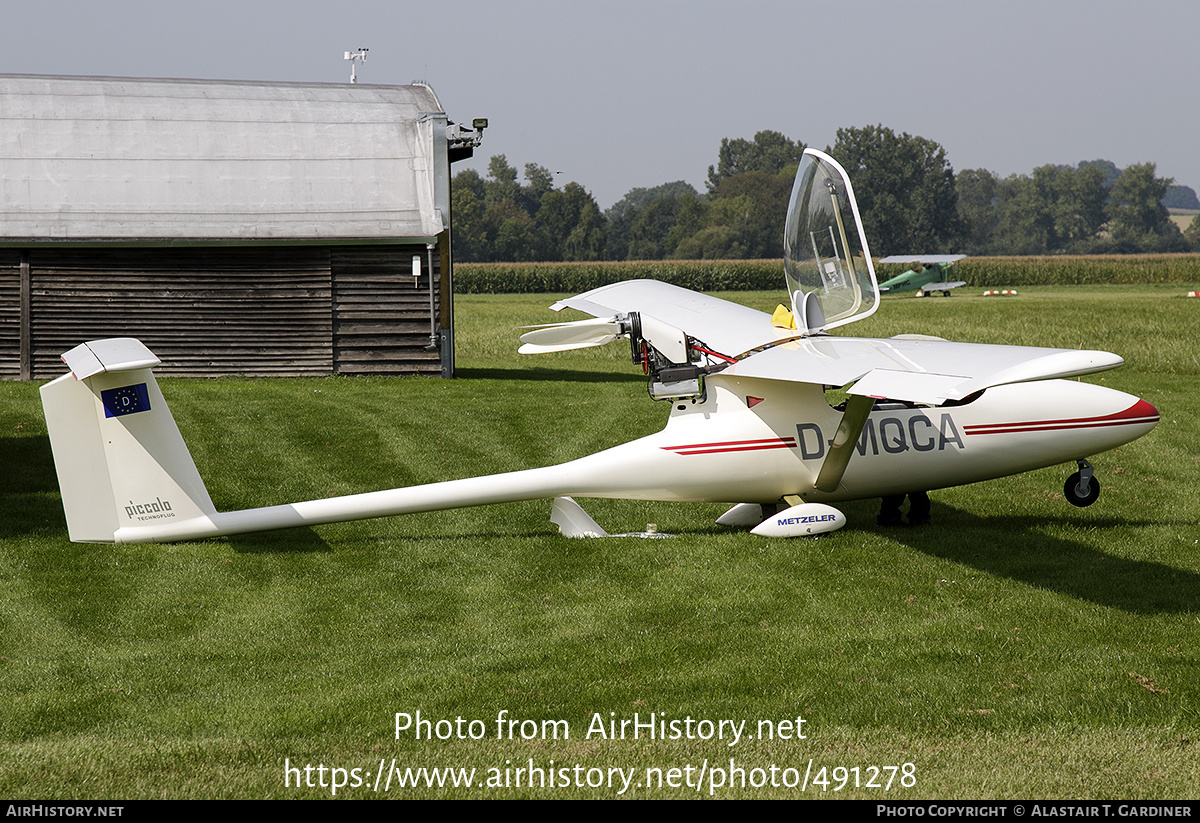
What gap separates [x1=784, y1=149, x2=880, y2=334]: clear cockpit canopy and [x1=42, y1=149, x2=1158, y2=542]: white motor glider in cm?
2

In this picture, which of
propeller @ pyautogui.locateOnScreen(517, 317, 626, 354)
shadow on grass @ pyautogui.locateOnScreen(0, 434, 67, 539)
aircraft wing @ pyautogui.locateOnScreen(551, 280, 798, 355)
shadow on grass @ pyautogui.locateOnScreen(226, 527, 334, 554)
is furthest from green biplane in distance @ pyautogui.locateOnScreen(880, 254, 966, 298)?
shadow on grass @ pyautogui.locateOnScreen(226, 527, 334, 554)

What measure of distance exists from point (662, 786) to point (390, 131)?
21142mm

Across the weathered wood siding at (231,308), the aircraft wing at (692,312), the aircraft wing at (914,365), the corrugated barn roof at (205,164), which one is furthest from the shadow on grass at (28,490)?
the corrugated barn roof at (205,164)

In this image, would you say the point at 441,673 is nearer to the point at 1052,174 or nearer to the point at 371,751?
the point at 371,751

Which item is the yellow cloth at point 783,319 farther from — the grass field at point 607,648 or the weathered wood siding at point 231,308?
the weathered wood siding at point 231,308

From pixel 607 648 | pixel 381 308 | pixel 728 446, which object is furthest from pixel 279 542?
pixel 381 308

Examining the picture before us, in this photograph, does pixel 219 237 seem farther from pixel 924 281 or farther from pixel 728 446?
pixel 924 281

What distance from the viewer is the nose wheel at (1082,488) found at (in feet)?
36.3

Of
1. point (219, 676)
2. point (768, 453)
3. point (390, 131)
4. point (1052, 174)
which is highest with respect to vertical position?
point (1052, 174)

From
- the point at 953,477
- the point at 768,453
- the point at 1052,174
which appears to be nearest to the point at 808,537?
the point at 768,453

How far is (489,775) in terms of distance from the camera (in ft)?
18.5

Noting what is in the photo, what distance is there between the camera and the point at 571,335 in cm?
1160

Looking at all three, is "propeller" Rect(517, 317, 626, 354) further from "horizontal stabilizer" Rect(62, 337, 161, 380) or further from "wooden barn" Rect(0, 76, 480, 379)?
"wooden barn" Rect(0, 76, 480, 379)

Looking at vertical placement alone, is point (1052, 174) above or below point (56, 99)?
above
